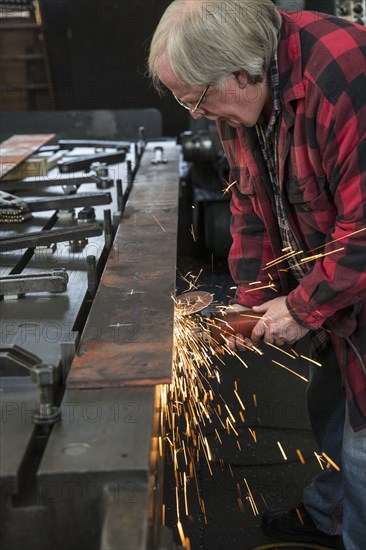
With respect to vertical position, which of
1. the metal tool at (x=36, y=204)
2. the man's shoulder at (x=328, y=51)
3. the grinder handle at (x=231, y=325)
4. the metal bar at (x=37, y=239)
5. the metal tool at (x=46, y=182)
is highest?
the man's shoulder at (x=328, y=51)

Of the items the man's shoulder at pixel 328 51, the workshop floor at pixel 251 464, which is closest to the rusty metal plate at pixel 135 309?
the man's shoulder at pixel 328 51

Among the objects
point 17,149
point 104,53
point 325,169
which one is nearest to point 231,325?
point 325,169

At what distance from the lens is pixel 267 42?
5.26ft

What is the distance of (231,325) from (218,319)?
4cm

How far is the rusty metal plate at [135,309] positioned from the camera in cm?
139

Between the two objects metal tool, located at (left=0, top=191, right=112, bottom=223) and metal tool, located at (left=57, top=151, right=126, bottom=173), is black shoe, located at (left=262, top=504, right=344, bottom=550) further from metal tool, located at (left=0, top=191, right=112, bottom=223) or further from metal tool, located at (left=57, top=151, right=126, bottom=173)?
metal tool, located at (left=57, top=151, right=126, bottom=173)

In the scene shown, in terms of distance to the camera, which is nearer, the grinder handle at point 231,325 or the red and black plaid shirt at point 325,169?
the red and black plaid shirt at point 325,169

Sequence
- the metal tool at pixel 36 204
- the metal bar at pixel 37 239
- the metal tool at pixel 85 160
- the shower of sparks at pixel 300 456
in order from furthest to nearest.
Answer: the metal tool at pixel 85 160, the shower of sparks at pixel 300 456, the metal tool at pixel 36 204, the metal bar at pixel 37 239

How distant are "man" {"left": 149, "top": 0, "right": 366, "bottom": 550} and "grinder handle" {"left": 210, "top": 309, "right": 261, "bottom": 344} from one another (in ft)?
0.10

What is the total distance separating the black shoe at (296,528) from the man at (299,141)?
0.44 meters

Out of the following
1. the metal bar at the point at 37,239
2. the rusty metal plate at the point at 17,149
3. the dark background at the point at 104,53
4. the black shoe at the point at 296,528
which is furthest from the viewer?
the dark background at the point at 104,53

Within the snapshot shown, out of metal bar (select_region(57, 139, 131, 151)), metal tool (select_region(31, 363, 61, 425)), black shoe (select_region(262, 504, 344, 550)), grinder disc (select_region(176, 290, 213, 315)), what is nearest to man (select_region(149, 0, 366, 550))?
grinder disc (select_region(176, 290, 213, 315))

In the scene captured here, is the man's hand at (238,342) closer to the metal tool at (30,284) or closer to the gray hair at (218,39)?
the metal tool at (30,284)

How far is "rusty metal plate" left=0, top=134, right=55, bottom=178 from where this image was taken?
3.24 metres
